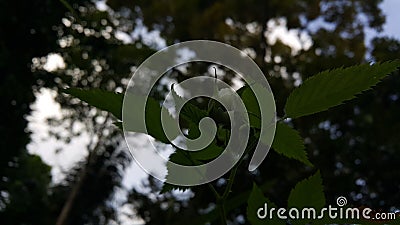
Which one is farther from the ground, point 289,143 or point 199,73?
point 199,73

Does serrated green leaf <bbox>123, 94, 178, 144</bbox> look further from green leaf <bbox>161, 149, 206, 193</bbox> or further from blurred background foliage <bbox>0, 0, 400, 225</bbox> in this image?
blurred background foliage <bbox>0, 0, 400, 225</bbox>

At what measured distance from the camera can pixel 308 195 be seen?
0.21 meters

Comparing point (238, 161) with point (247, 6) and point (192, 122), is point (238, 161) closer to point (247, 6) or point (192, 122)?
point (192, 122)

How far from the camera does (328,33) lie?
17.0 ft

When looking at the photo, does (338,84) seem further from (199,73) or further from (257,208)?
(199,73)

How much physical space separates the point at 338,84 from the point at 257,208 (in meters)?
0.06

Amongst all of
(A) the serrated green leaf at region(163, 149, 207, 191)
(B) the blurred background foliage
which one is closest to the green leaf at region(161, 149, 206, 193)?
(A) the serrated green leaf at region(163, 149, 207, 191)

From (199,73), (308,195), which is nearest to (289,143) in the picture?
(308,195)

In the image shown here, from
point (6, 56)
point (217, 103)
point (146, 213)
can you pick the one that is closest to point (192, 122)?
point (217, 103)

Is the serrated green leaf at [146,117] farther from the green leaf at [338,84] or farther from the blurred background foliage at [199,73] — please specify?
the blurred background foliage at [199,73]

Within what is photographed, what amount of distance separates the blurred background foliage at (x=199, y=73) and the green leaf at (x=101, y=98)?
116 inches

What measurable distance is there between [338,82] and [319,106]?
12 mm

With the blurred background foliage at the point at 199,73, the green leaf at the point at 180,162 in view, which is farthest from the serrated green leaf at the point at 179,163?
the blurred background foliage at the point at 199,73

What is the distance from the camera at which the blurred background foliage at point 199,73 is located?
3.16 m
